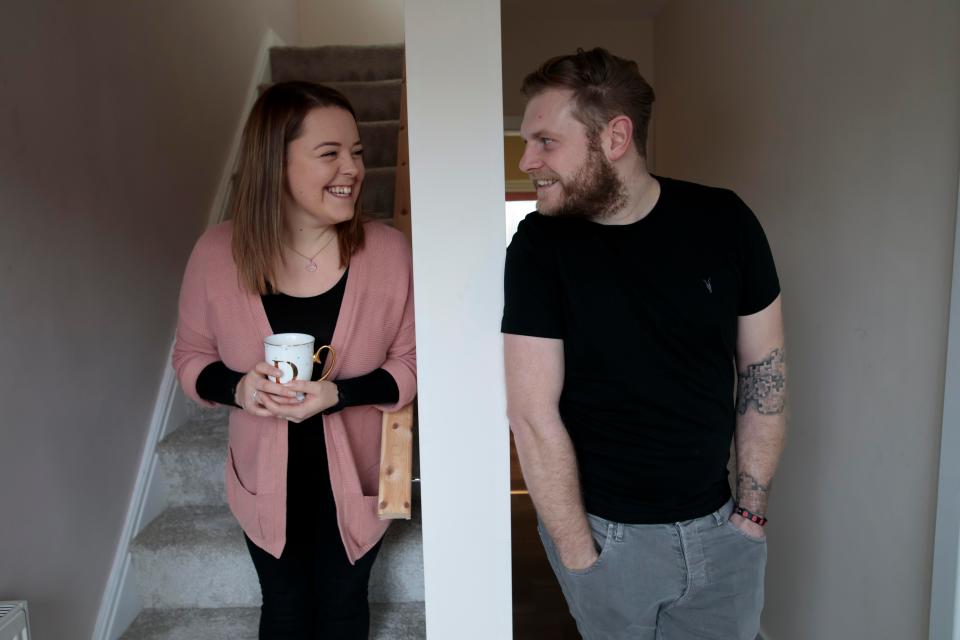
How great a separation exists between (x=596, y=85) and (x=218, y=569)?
169 centimetres

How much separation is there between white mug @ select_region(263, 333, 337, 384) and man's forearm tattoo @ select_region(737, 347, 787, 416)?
784 mm

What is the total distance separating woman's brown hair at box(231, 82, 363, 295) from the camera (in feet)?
4.41

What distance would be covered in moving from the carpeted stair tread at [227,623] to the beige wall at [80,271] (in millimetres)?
185

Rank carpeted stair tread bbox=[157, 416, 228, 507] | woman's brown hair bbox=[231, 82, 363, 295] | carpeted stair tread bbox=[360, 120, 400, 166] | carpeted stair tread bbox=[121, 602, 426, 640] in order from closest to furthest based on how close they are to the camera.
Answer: woman's brown hair bbox=[231, 82, 363, 295]
carpeted stair tread bbox=[121, 602, 426, 640]
carpeted stair tread bbox=[157, 416, 228, 507]
carpeted stair tread bbox=[360, 120, 400, 166]

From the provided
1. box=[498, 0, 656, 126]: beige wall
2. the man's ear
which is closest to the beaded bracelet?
the man's ear

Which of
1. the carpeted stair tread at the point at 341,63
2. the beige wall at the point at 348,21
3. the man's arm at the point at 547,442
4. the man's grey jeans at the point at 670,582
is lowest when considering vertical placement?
the man's grey jeans at the point at 670,582

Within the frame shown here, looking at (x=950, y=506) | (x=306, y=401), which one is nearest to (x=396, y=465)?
(x=306, y=401)

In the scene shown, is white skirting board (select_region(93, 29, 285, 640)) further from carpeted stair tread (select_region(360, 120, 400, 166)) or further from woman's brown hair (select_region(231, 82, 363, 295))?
carpeted stair tread (select_region(360, 120, 400, 166))

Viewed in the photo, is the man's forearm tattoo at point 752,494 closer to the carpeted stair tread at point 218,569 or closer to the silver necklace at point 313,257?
the silver necklace at point 313,257

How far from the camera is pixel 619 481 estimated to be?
1169 millimetres

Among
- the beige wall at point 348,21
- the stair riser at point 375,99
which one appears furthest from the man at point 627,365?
the beige wall at point 348,21

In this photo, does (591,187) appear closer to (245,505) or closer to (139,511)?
(245,505)

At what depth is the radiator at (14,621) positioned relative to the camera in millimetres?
1322

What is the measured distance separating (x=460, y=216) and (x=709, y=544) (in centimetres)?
68
